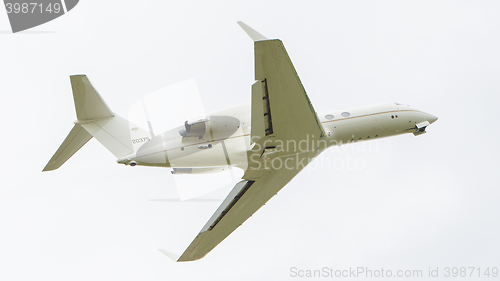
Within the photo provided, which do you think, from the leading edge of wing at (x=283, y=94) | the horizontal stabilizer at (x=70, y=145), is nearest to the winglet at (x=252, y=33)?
the leading edge of wing at (x=283, y=94)

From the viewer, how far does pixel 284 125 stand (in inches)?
862

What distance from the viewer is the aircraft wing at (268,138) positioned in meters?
18.8

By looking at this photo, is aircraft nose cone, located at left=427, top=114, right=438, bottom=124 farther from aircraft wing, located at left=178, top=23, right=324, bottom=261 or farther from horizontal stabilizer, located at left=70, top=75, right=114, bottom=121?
horizontal stabilizer, located at left=70, top=75, right=114, bottom=121

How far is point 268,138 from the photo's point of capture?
22375 millimetres

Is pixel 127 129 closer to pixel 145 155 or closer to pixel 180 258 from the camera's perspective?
pixel 145 155

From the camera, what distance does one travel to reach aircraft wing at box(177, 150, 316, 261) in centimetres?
2669

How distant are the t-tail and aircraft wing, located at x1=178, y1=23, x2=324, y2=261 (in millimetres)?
5873

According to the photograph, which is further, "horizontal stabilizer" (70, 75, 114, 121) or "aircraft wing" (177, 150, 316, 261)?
"aircraft wing" (177, 150, 316, 261)

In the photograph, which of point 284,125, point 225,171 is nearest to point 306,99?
point 284,125

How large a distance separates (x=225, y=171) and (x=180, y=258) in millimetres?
5429

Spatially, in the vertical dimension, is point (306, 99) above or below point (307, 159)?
above

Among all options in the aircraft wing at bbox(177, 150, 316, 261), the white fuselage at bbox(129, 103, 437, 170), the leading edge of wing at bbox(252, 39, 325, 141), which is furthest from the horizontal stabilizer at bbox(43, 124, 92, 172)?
the leading edge of wing at bbox(252, 39, 325, 141)

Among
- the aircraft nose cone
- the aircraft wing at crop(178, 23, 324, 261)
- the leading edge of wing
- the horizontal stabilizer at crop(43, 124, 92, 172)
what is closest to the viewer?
the leading edge of wing

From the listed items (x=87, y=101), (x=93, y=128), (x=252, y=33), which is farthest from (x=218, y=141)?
(x=252, y=33)
